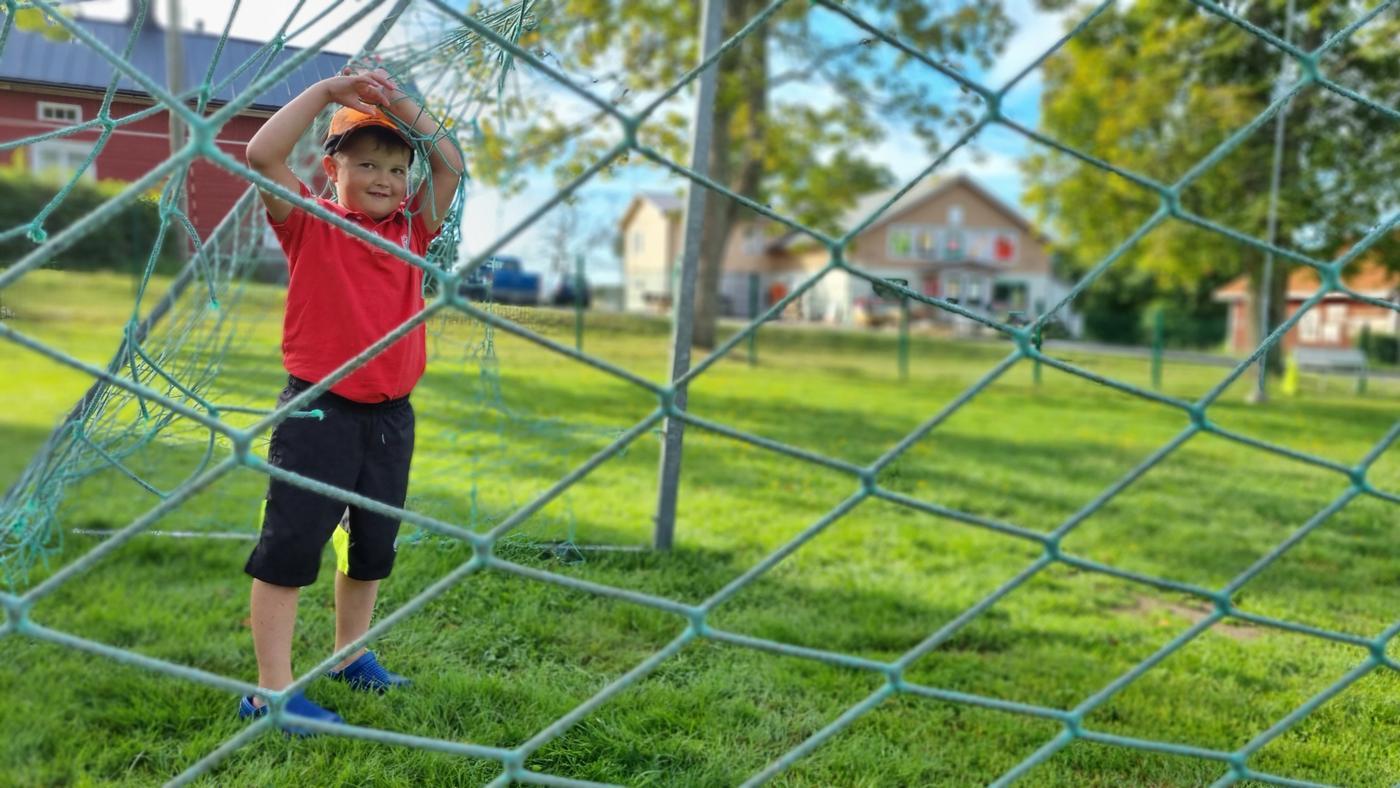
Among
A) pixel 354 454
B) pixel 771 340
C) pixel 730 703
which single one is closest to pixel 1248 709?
pixel 730 703

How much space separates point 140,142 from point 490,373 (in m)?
0.92

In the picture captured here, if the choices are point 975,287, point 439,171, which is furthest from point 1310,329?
point 439,171

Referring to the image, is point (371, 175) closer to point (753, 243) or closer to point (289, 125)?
point (289, 125)

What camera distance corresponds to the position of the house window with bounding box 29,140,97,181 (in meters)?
2.24

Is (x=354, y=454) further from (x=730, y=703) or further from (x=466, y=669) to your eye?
(x=730, y=703)

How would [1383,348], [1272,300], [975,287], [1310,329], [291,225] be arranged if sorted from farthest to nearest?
[975,287] < [1383,348] < [1310,329] < [1272,300] < [291,225]

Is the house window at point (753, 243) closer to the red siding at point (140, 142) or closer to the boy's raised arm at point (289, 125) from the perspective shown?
the red siding at point (140, 142)

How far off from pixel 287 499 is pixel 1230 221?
11.3 meters

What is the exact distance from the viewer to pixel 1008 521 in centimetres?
407

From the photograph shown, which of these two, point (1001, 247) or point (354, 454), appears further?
point (1001, 247)

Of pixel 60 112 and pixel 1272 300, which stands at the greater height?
pixel 1272 300

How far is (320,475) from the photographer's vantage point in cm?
168

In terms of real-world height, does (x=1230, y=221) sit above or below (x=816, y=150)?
below

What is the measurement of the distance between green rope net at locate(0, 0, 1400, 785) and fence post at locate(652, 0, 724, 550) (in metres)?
0.60
